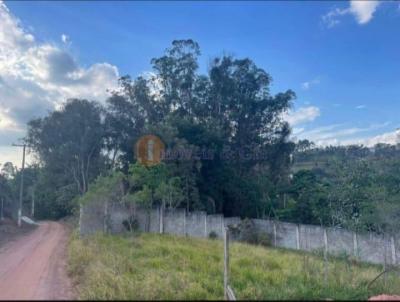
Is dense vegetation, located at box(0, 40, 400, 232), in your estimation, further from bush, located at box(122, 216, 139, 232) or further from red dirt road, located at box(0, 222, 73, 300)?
red dirt road, located at box(0, 222, 73, 300)

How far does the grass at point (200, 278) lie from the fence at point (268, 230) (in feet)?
15.1

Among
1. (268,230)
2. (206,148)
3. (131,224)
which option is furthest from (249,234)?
(206,148)

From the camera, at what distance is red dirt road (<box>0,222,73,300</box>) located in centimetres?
600

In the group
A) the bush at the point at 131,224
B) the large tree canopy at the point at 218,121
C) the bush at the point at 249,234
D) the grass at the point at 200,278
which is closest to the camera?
the grass at the point at 200,278

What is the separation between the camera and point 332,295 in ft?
22.9

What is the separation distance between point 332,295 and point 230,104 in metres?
21.4

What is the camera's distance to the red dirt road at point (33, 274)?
6.00m

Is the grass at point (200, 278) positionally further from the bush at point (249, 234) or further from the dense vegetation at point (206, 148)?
the dense vegetation at point (206, 148)

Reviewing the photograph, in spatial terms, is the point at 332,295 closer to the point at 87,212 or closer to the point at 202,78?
the point at 87,212

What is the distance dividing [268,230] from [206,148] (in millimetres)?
6739

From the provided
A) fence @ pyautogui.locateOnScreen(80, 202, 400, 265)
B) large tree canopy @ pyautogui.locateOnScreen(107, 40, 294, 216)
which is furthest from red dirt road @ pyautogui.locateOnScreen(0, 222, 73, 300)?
large tree canopy @ pyautogui.locateOnScreen(107, 40, 294, 216)

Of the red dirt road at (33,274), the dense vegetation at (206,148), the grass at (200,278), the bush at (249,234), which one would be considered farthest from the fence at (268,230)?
the grass at (200,278)

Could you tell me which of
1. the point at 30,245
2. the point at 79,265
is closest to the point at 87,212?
the point at 30,245

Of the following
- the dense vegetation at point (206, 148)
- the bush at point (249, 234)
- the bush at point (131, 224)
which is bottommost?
the bush at point (249, 234)
